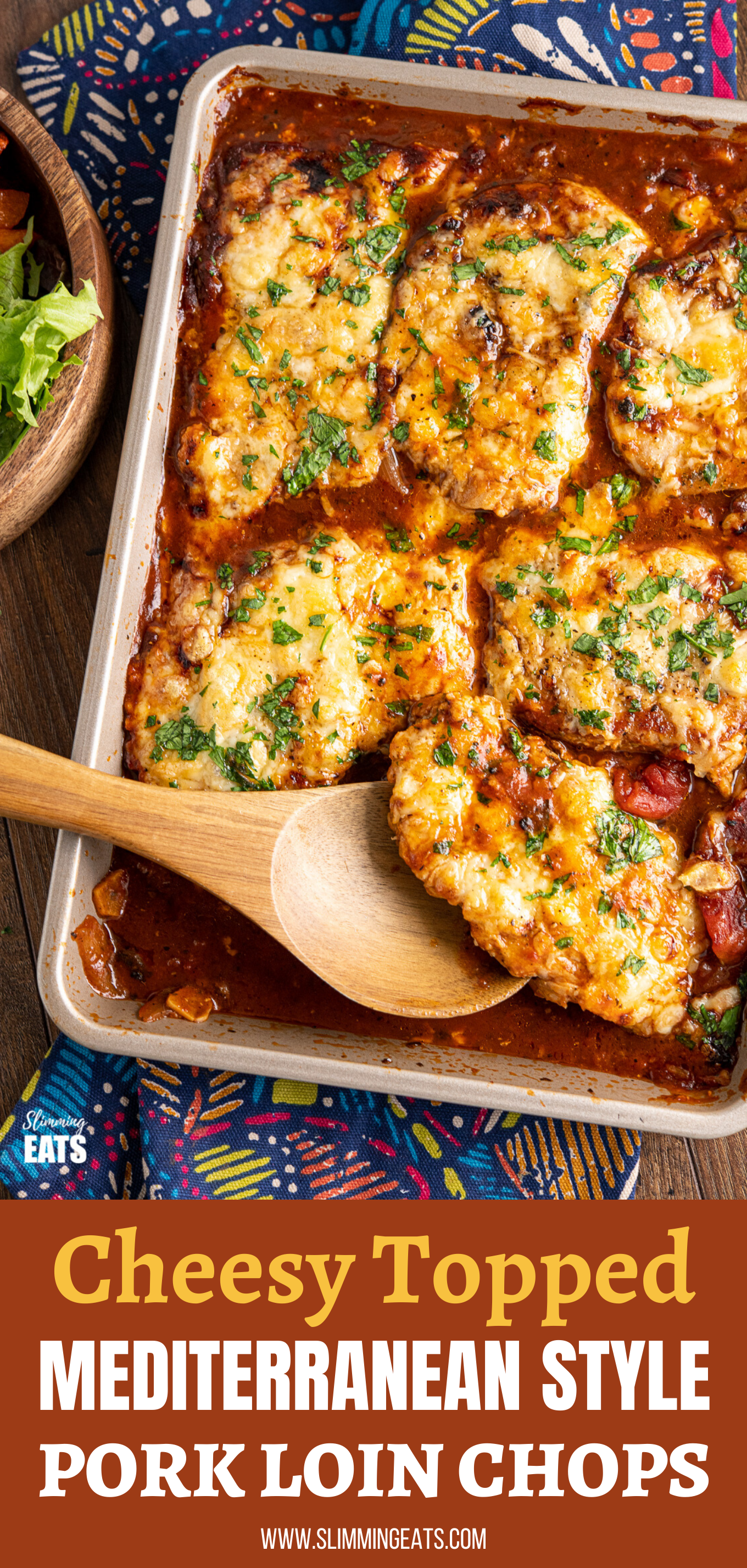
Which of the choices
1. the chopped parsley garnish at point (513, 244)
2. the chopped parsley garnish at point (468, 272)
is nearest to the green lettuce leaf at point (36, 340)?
the chopped parsley garnish at point (468, 272)

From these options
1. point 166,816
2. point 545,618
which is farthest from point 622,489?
point 166,816

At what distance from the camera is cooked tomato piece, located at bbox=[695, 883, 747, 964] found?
10.1 feet

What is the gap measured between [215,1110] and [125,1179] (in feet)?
1.28

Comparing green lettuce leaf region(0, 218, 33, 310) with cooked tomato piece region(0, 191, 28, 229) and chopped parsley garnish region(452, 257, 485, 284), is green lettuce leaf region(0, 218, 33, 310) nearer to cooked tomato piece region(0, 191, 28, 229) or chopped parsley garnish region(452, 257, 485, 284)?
cooked tomato piece region(0, 191, 28, 229)

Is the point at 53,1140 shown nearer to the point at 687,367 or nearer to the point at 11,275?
the point at 11,275

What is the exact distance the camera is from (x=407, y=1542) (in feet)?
9.89

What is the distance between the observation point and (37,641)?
355 cm

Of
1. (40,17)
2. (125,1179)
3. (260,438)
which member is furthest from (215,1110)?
(40,17)

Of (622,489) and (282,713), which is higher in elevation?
(622,489)

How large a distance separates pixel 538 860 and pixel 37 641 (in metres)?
1.85

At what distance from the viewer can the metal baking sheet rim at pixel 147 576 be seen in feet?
10.0

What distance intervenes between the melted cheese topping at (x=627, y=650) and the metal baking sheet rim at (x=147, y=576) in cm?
96

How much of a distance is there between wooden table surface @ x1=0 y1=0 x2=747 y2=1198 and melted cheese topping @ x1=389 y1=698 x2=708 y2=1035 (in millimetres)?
1284

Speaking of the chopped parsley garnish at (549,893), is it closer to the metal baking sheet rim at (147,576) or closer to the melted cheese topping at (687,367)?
the metal baking sheet rim at (147,576)
